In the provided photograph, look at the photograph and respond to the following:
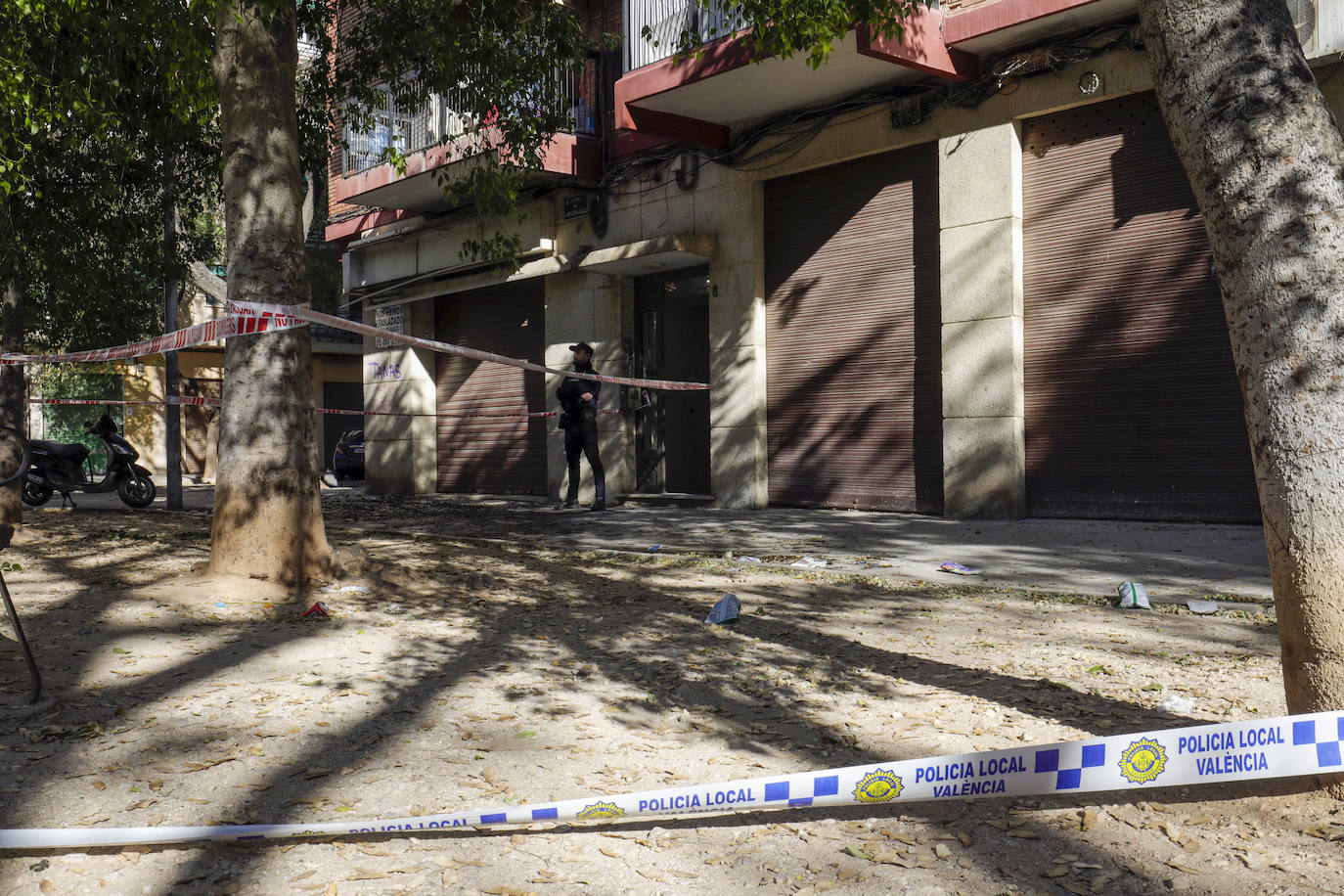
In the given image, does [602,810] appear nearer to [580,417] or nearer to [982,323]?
[982,323]

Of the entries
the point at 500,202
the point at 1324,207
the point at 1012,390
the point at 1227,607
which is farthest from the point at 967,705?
the point at 500,202

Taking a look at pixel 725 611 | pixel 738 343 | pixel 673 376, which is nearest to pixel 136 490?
pixel 673 376

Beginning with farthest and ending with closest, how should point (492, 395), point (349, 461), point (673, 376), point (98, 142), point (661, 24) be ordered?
point (349, 461), point (492, 395), point (673, 376), point (661, 24), point (98, 142)

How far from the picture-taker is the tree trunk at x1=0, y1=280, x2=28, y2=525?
9.80 m

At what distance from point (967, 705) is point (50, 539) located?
8.52 meters

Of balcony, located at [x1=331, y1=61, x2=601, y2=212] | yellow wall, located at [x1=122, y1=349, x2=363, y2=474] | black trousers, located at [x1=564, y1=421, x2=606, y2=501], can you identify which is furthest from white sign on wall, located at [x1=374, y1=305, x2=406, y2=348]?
yellow wall, located at [x1=122, y1=349, x2=363, y2=474]

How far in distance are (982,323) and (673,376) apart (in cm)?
509

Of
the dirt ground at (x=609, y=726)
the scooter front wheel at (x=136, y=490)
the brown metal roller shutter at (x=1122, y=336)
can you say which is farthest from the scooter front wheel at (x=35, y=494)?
the brown metal roller shutter at (x=1122, y=336)

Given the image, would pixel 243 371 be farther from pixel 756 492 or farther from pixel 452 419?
pixel 452 419

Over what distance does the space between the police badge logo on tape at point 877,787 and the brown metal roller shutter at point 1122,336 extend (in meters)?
7.50

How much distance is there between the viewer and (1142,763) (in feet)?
8.76

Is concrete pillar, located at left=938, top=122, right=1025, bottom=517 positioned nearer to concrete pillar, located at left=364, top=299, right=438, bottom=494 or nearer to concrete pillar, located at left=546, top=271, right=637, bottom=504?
concrete pillar, located at left=546, top=271, right=637, bottom=504

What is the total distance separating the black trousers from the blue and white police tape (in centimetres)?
993

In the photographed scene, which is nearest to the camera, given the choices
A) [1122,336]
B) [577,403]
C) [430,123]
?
[1122,336]
